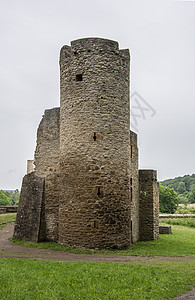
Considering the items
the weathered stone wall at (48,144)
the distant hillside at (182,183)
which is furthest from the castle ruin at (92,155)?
the distant hillside at (182,183)

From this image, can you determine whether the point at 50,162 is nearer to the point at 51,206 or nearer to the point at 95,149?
the point at 51,206

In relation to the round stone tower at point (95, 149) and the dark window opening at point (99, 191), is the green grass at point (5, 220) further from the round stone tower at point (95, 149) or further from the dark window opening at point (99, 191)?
the dark window opening at point (99, 191)

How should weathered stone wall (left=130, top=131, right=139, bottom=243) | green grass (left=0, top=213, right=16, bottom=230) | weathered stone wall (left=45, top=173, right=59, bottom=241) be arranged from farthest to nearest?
1. green grass (left=0, top=213, right=16, bottom=230)
2. weathered stone wall (left=130, top=131, right=139, bottom=243)
3. weathered stone wall (left=45, top=173, right=59, bottom=241)

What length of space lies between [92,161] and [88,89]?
138 inches

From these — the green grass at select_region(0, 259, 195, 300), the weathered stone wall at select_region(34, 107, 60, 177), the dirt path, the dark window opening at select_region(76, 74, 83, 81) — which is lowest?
the dirt path

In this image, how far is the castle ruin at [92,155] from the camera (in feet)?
45.9

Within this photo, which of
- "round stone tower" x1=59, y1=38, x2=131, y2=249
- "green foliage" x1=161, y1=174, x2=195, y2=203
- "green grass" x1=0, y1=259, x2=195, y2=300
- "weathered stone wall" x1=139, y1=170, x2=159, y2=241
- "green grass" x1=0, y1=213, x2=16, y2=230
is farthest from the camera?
"green foliage" x1=161, y1=174, x2=195, y2=203

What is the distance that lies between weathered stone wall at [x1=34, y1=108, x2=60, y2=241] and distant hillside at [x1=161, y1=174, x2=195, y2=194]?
100 metres

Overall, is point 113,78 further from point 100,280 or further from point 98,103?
point 100,280

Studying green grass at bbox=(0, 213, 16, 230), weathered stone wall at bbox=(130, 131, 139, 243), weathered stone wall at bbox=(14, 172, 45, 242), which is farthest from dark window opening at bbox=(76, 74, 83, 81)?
green grass at bbox=(0, 213, 16, 230)

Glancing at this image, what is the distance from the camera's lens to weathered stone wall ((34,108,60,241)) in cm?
1655

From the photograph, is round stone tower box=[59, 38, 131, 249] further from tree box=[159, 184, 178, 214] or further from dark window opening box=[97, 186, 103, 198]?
tree box=[159, 184, 178, 214]

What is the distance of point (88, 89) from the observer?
14633mm

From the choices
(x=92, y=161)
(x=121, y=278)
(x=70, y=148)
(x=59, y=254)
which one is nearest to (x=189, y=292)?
(x=121, y=278)
